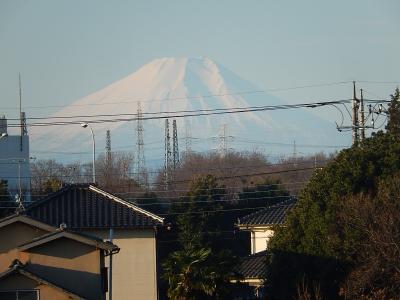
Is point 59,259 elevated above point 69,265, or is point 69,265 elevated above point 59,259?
point 59,259

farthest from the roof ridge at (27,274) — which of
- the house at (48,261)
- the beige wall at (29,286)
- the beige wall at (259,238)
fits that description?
the beige wall at (259,238)

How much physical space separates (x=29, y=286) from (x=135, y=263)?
34.9 ft

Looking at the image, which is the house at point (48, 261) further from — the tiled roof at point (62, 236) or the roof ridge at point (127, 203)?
the roof ridge at point (127, 203)

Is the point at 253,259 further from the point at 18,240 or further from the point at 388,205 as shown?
the point at 18,240

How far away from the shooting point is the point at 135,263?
32.0 m

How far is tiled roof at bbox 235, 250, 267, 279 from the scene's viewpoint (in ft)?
106

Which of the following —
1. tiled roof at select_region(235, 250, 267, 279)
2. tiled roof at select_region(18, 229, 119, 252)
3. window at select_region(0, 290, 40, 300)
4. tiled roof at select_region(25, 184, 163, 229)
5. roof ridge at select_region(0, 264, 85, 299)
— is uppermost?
tiled roof at select_region(25, 184, 163, 229)

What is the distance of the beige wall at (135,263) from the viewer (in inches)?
1251

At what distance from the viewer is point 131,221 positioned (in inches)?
1251

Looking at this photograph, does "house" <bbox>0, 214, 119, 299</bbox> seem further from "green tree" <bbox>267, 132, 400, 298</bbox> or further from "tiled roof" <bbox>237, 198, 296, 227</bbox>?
"tiled roof" <bbox>237, 198, 296, 227</bbox>

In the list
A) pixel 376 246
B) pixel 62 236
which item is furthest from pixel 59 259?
pixel 376 246

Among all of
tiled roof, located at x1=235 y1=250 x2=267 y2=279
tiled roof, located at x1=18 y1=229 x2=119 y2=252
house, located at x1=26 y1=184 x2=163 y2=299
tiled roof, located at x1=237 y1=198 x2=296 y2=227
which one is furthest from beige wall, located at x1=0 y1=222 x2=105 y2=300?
tiled roof, located at x1=237 y1=198 x2=296 y2=227

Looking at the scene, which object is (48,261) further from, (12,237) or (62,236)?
(12,237)

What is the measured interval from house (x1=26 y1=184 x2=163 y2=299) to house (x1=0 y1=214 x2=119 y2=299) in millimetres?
9203
